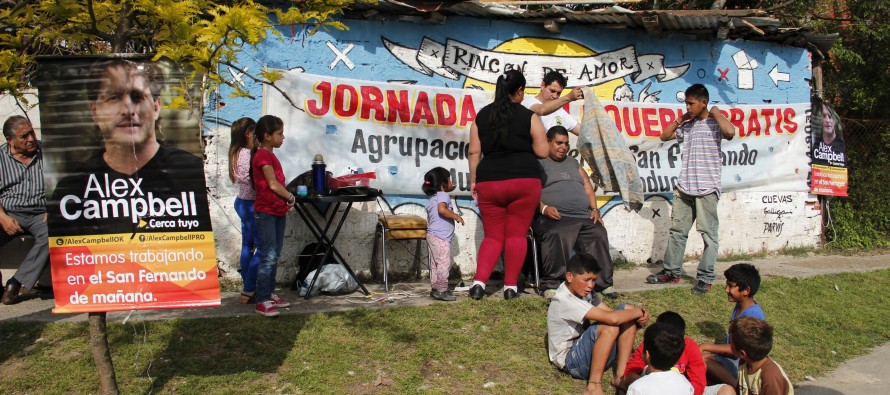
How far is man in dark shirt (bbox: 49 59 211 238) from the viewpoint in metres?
3.87

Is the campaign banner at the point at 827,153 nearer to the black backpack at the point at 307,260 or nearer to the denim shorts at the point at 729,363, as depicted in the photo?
the denim shorts at the point at 729,363

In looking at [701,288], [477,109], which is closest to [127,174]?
[477,109]

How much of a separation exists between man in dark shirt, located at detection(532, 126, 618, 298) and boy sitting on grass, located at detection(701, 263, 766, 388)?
1593 millimetres

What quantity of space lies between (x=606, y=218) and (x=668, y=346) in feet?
14.3

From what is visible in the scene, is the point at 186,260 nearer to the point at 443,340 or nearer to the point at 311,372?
the point at 311,372

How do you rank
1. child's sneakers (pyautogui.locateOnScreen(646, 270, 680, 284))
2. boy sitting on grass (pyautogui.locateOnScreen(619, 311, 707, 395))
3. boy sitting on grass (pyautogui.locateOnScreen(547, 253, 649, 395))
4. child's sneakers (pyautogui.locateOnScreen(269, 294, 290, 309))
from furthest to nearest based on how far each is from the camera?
child's sneakers (pyautogui.locateOnScreen(646, 270, 680, 284)) < child's sneakers (pyautogui.locateOnScreen(269, 294, 290, 309)) < boy sitting on grass (pyautogui.locateOnScreen(547, 253, 649, 395)) < boy sitting on grass (pyautogui.locateOnScreen(619, 311, 707, 395))

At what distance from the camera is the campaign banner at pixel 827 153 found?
9.66m

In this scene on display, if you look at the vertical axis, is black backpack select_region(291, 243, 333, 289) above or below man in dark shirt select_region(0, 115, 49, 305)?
below

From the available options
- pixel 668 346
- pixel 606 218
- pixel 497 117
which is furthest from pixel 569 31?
pixel 668 346

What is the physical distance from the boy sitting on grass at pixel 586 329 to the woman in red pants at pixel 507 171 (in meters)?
1.10

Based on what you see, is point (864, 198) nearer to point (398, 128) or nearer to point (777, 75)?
point (777, 75)

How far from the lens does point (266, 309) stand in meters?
5.68

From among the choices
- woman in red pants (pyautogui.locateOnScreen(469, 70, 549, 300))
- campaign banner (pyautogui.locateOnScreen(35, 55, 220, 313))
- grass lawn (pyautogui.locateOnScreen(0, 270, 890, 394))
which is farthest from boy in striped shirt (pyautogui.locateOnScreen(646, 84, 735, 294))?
campaign banner (pyautogui.locateOnScreen(35, 55, 220, 313))

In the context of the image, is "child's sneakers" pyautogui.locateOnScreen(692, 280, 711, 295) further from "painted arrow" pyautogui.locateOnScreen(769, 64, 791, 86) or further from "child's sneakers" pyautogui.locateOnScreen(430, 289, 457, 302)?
"painted arrow" pyautogui.locateOnScreen(769, 64, 791, 86)
